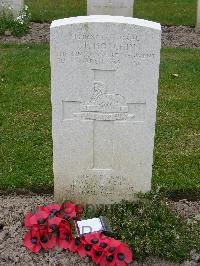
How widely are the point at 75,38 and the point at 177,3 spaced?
877 cm

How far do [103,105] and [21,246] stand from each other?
120 cm

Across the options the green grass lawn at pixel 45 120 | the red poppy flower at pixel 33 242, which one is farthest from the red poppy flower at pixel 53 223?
the green grass lawn at pixel 45 120

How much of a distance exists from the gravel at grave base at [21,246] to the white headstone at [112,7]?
5.53 m

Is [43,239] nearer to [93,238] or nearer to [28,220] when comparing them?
[28,220]

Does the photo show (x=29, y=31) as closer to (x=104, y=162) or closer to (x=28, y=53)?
(x=28, y=53)

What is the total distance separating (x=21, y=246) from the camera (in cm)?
422

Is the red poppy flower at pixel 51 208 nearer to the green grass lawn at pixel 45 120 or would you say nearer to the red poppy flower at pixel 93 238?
the red poppy flower at pixel 93 238

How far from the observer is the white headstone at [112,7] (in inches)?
380

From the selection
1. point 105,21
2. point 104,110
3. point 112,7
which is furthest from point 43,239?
point 112,7

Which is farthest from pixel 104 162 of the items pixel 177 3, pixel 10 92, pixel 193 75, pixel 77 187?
pixel 177 3

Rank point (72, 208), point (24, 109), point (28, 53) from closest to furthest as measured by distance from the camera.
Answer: point (72, 208), point (24, 109), point (28, 53)

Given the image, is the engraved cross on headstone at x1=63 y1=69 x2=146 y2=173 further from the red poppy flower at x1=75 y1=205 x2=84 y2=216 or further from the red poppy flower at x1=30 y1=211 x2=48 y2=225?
the red poppy flower at x1=30 y1=211 x2=48 y2=225

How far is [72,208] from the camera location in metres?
4.45

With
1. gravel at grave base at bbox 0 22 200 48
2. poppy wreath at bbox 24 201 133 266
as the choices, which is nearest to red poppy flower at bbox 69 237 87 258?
poppy wreath at bbox 24 201 133 266
